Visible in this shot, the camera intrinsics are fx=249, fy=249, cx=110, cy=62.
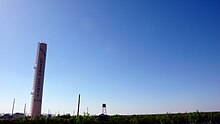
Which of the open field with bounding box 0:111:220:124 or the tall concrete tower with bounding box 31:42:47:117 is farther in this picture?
the tall concrete tower with bounding box 31:42:47:117

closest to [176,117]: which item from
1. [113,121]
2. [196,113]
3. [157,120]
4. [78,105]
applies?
[196,113]

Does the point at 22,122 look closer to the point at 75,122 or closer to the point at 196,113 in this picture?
the point at 75,122

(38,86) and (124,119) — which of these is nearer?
(124,119)

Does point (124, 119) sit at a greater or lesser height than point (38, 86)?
lesser

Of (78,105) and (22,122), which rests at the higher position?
(78,105)

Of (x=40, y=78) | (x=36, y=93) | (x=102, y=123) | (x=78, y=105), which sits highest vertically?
(x=40, y=78)

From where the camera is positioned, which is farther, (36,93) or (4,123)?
(36,93)

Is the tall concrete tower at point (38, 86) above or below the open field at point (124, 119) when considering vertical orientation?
above

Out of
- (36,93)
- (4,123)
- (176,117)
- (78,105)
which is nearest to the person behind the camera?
(4,123)

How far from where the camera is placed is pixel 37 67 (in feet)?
145

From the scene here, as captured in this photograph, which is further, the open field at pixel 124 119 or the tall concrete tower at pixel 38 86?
the tall concrete tower at pixel 38 86

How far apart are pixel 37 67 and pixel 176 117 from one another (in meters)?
25.1

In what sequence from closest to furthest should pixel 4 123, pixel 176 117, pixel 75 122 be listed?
pixel 4 123
pixel 75 122
pixel 176 117

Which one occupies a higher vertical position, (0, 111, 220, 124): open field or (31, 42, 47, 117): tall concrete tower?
(31, 42, 47, 117): tall concrete tower
